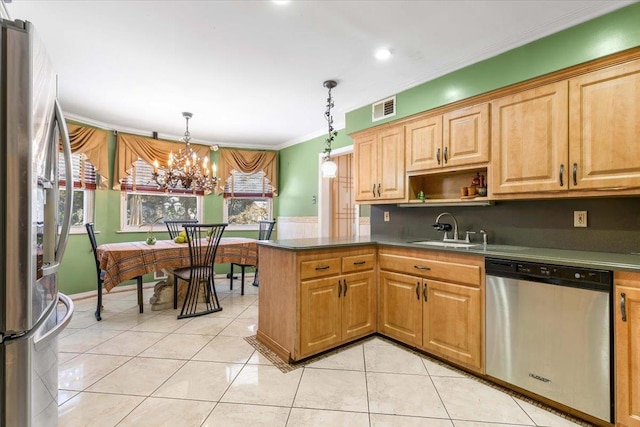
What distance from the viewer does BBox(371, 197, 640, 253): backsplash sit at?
2.06 metres

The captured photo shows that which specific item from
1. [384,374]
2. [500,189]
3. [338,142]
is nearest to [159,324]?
[384,374]

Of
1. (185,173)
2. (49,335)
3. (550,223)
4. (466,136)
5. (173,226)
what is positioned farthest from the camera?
(173,226)

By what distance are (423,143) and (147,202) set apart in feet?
14.2

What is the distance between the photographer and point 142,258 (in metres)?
3.33

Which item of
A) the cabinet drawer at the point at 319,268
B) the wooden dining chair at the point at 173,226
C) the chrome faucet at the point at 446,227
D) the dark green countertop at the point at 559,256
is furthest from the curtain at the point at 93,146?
the chrome faucet at the point at 446,227

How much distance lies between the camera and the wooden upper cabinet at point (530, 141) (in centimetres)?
210

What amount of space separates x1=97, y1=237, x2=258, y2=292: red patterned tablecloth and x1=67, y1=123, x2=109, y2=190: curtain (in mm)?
1411

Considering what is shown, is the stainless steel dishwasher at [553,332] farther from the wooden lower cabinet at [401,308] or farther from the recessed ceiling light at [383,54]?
the recessed ceiling light at [383,54]

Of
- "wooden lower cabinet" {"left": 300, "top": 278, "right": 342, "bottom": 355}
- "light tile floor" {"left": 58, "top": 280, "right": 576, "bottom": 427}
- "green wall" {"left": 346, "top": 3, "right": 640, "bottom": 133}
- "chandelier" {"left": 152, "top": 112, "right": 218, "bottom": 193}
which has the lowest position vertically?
"light tile floor" {"left": 58, "top": 280, "right": 576, "bottom": 427}

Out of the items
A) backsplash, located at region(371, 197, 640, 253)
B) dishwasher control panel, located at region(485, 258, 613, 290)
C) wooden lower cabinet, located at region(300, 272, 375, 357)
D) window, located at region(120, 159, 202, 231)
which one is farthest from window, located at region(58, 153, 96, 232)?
Result: dishwasher control panel, located at region(485, 258, 613, 290)

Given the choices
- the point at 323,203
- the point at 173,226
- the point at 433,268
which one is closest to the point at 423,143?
the point at 433,268

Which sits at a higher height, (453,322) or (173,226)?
(173,226)

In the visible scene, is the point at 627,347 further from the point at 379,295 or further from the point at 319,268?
the point at 319,268

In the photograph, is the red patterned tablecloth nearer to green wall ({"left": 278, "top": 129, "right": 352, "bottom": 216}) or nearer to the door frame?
the door frame
